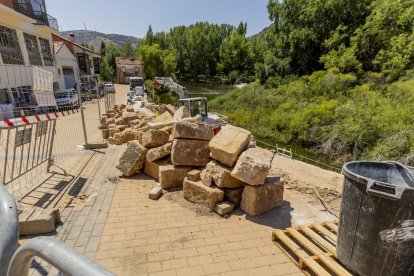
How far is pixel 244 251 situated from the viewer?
392 cm

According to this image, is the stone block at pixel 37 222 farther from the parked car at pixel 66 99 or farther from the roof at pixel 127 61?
the roof at pixel 127 61

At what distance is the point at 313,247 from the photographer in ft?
12.2

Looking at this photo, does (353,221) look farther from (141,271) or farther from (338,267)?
(141,271)

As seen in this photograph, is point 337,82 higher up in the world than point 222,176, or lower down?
higher up

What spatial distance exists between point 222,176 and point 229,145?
25.1 inches

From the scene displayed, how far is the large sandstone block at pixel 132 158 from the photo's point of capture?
6.36 m

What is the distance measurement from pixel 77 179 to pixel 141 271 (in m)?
3.70

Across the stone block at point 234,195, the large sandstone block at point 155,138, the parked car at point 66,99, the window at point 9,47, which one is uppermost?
the window at point 9,47

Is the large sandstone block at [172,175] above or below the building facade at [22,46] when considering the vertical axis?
below

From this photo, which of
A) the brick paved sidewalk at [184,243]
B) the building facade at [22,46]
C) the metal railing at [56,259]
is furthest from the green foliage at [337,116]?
the building facade at [22,46]

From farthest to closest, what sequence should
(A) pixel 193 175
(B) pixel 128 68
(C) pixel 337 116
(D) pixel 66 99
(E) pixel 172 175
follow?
(B) pixel 128 68
(D) pixel 66 99
(C) pixel 337 116
(E) pixel 172 175
(A) pixel 193 175

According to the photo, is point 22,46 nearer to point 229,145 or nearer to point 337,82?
point 229,145

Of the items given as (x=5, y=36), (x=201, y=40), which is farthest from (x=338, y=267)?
(x=201, y=40)

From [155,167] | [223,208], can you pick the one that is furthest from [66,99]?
[223,208]
